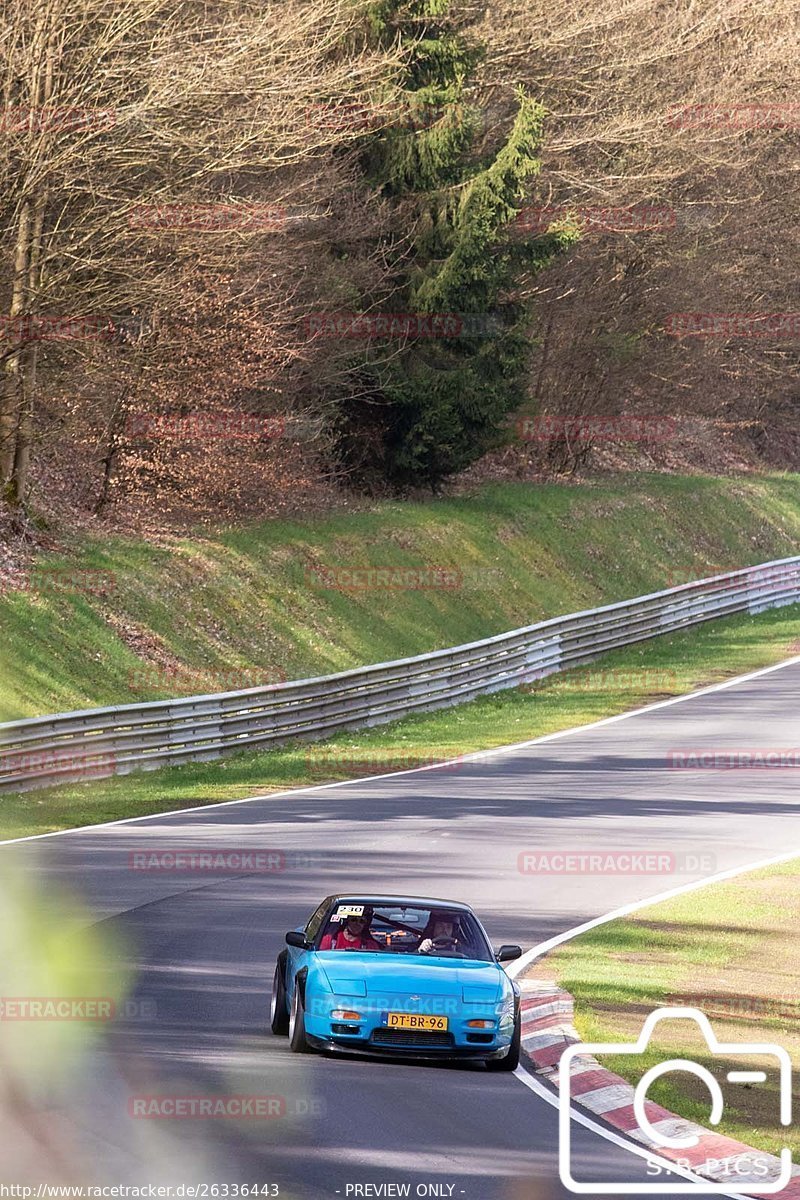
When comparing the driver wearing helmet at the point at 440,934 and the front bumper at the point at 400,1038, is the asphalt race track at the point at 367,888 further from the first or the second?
the driver wearing helmet at the point at 440,934

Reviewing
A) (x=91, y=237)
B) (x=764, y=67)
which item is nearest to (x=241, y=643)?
(x=91, y=237)

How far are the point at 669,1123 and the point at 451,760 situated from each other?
1863 cm

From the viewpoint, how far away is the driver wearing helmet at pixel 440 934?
12109 mm

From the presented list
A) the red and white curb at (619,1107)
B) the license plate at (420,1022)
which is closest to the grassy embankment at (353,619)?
the red and white curb at (619,1107)

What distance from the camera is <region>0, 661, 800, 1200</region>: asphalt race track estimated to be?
8.67 metres

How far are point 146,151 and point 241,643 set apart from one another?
29.7 ft

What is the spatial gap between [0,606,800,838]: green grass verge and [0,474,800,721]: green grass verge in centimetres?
217

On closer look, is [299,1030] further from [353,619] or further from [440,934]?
[353,619]

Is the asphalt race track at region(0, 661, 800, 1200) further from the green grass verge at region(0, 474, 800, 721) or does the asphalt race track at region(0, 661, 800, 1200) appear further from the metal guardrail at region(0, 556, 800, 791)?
the green grass verge at region(0, 474, 800, 721)

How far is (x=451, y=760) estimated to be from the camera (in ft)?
94.1

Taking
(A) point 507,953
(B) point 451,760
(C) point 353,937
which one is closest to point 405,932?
(C) point 353,937

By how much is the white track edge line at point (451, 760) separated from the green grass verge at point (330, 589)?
3.80 metres

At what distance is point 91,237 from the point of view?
97.2 feet

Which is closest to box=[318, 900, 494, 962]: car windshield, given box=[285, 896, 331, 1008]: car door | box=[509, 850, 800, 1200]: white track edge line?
box=[285, 896, 331, 1008]: car door
